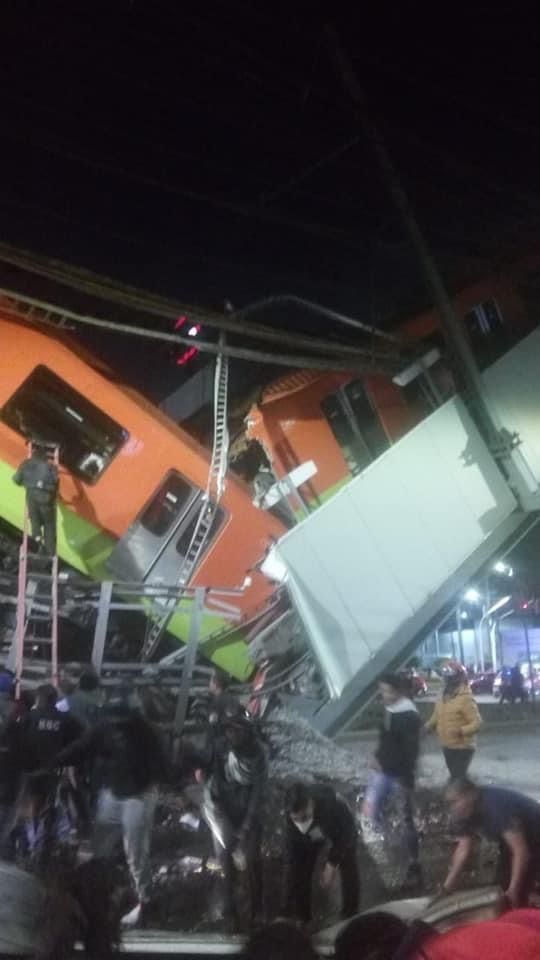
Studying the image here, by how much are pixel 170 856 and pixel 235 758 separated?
0.40 m

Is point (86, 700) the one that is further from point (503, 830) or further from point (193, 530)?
point (503, 830)

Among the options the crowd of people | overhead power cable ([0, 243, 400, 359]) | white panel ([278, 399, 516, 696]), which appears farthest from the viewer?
overhead power cable ([0, 243, 400, 359])

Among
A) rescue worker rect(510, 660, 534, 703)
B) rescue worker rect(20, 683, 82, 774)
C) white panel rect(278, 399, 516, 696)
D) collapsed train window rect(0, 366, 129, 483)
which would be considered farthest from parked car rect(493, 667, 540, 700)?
collapsed train window rect(0, 366, 129, 483)

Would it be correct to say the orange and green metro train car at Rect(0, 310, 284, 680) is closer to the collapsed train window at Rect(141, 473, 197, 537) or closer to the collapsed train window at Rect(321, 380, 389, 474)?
the collapsed train window at Rect(141, 473, 197, 537)

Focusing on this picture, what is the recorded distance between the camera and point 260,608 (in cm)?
380

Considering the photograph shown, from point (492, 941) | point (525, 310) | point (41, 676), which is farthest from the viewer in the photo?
point (525, 310)

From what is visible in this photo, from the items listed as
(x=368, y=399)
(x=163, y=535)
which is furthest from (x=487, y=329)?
(x=163, y=535)

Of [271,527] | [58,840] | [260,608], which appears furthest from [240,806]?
[271,527]

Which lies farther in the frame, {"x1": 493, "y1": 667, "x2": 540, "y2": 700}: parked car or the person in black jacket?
{"x1": 493, "y1": 667, "x2": 540, "y2": 700}: parked car

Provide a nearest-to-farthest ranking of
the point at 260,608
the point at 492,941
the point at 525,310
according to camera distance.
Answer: the point at 492,941 → the point at 260,608 → the point at 525,310

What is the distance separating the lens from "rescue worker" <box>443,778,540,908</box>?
2.61m

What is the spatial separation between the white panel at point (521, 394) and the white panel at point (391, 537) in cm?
17

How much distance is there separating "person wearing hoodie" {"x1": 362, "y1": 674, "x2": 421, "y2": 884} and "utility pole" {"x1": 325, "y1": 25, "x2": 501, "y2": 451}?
145 cm

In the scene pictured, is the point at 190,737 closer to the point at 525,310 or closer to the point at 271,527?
the point at 271,527
